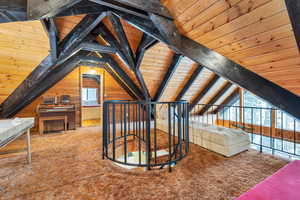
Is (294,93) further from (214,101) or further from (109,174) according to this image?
(214,101)

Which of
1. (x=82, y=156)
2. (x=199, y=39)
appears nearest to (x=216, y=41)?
(x=199, y=39)

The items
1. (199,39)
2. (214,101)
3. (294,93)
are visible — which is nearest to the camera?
(294,93)

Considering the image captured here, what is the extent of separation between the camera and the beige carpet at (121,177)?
161cm

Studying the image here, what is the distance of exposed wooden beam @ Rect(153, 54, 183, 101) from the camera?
3.87 m

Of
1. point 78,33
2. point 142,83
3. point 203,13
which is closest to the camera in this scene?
point 203,13

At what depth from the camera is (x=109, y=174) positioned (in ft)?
6.56

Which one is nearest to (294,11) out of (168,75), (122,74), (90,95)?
(168,75)

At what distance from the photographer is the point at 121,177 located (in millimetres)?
1932

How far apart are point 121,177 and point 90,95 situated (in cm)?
855

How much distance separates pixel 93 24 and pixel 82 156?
9.48ft

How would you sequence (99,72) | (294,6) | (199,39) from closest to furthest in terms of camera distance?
(294,6)
(199,39)
(99,72)

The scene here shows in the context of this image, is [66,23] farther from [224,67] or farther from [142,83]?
[224,67]

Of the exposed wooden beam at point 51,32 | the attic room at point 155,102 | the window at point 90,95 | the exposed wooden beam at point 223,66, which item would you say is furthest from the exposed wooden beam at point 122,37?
the window at point 90,95

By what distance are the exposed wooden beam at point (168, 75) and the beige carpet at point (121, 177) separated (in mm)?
2523
